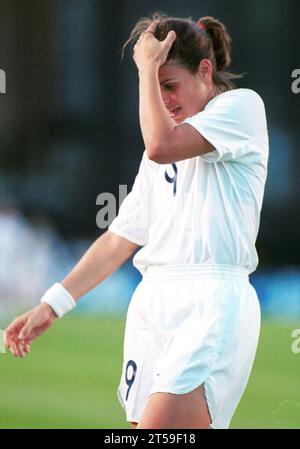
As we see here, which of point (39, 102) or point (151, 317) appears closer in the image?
point (151, 317)

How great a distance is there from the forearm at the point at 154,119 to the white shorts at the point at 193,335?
1.06 feet

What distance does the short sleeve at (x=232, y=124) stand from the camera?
2.41 metres

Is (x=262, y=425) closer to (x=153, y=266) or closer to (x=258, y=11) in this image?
(x=153, y=266)

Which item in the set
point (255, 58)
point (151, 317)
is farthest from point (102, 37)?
point (151, 317)

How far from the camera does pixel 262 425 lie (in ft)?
11.1

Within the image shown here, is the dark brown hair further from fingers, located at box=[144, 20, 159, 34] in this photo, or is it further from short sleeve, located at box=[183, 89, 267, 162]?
short sleeve, located at box=[183, 89, 267, 162]

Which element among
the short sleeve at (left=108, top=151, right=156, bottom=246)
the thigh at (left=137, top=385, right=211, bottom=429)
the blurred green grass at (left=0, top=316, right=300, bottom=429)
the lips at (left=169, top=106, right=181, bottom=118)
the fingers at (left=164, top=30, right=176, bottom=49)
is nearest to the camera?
the thigh at (left=137, top=385, right=211, bottom=429)

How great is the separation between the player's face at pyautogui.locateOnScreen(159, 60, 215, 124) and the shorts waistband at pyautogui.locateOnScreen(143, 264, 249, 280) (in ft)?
1.34

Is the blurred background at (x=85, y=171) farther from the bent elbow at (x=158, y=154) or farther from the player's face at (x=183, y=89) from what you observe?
the bent elbow at (x=158, y=154)

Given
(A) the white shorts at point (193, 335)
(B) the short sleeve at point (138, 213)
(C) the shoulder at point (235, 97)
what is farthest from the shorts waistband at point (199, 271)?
(C) the shoulder at point (235, 97)

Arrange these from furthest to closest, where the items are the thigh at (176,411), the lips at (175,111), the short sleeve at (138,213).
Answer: the short sleeve at (138,213), the lips at (175,111), the thigh at (176,411)

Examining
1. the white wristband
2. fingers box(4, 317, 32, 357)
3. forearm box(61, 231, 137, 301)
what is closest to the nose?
forearm box(61, 231, 137, 301)

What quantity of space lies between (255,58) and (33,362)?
136 cm

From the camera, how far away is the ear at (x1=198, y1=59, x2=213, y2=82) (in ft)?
8.41
